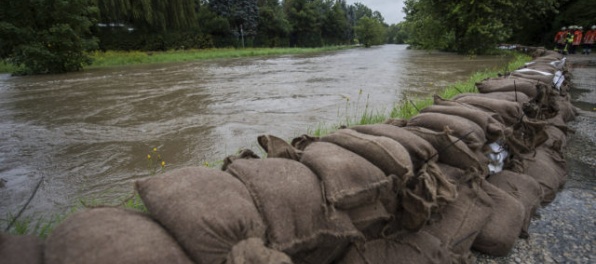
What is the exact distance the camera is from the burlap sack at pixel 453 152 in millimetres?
1627

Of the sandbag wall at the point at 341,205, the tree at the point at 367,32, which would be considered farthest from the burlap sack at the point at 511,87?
the tree at the point at 367,32

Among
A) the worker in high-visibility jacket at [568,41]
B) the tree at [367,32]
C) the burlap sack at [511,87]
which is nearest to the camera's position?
the burlap sack at [511,87]

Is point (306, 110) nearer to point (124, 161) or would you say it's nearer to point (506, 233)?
point (124, 161)

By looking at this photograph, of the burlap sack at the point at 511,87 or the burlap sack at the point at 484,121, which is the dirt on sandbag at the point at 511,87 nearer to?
the burlap sack at the point at 511,87

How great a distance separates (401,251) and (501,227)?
0.57 metres

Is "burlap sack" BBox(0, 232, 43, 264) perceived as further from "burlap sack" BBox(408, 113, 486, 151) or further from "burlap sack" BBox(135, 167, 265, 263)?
"burlap sack" BBox(408, 113, 486, 151)

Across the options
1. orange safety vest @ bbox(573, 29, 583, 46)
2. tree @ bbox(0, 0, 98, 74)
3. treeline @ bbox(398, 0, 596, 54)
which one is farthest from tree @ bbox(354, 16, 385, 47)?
tree @ bbox(0, 0, 98, 74)

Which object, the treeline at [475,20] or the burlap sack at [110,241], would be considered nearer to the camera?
the burlap sack at [110,241]

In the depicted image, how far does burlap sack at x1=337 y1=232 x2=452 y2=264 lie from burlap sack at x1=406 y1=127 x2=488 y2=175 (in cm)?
46

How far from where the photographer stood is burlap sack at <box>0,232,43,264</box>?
76 cm

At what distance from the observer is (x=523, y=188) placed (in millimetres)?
1837

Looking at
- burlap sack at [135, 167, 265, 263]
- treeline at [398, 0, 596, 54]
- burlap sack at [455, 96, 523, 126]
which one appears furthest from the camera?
treeline at [398, 0, 596, 54]

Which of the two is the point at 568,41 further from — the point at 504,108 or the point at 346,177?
the point at 346,177

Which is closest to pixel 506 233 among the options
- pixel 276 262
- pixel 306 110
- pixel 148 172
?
pixel 276 262
